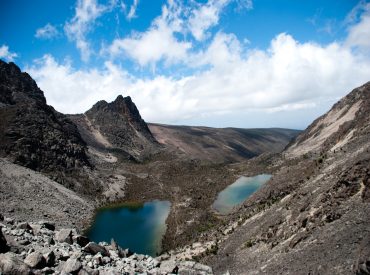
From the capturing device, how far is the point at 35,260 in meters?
20.4

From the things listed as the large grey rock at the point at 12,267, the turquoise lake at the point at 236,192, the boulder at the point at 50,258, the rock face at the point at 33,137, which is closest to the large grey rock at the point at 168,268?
the boulder at the point at 50,258

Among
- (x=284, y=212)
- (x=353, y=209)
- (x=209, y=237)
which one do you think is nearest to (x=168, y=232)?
(x=209, y=237)

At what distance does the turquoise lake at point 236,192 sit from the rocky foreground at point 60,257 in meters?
46.7

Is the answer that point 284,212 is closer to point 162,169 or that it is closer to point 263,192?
point 263,192

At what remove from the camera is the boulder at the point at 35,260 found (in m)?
20.2

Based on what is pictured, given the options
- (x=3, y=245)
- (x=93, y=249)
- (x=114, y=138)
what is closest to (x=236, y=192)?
(x=93, y=249)

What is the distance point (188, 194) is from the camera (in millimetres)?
98438

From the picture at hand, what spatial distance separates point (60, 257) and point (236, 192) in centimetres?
7926

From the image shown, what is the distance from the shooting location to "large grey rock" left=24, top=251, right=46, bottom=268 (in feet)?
66.1

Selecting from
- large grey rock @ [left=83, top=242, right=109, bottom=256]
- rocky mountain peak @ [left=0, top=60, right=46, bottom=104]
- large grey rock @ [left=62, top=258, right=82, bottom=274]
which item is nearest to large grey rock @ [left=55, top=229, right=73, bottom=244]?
large grey rock @ [left=83, top=242, right=109, bottom=256]

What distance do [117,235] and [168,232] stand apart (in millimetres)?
10362

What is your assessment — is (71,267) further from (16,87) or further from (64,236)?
(16,87)

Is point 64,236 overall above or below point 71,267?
below

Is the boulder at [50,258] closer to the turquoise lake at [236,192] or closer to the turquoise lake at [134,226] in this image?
the turquoise lake at [134,226]
